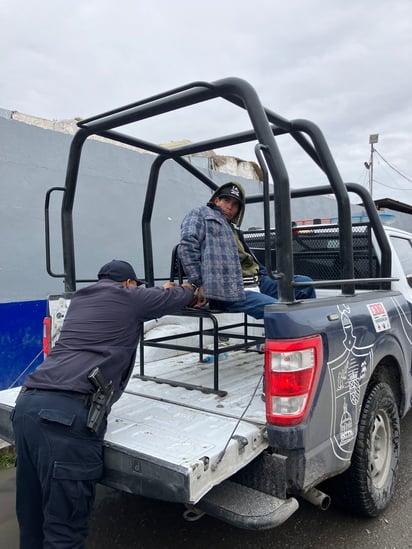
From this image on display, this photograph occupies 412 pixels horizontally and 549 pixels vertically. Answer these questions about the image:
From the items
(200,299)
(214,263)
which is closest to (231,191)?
(214,263)

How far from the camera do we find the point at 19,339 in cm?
562

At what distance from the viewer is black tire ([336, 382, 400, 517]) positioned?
2.86m

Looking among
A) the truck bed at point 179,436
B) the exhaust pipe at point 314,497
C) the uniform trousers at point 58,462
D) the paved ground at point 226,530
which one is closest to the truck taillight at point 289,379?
the truck bed at point 179,436

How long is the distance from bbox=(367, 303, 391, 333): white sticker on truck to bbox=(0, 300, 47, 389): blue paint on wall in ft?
12.5

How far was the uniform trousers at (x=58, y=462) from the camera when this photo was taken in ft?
7.14

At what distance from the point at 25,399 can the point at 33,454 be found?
0.86 feet

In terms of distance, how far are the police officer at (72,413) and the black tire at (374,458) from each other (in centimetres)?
143

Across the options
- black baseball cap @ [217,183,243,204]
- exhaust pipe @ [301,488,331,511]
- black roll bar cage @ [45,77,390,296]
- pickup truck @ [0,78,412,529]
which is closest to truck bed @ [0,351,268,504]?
pickup truck @ [0,78,412,529]

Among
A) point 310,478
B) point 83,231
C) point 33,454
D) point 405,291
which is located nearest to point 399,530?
point 310,478

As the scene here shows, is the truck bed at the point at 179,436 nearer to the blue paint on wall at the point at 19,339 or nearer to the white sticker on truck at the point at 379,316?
the white sticker on truck at the point at 379,316

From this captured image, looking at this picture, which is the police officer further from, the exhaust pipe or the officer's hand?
the exhaust pipe

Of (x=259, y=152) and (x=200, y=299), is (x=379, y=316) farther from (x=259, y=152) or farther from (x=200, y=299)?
(x=259, y=152)

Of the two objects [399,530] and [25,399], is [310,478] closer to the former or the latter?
[399,530]

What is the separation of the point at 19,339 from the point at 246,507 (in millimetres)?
4143
